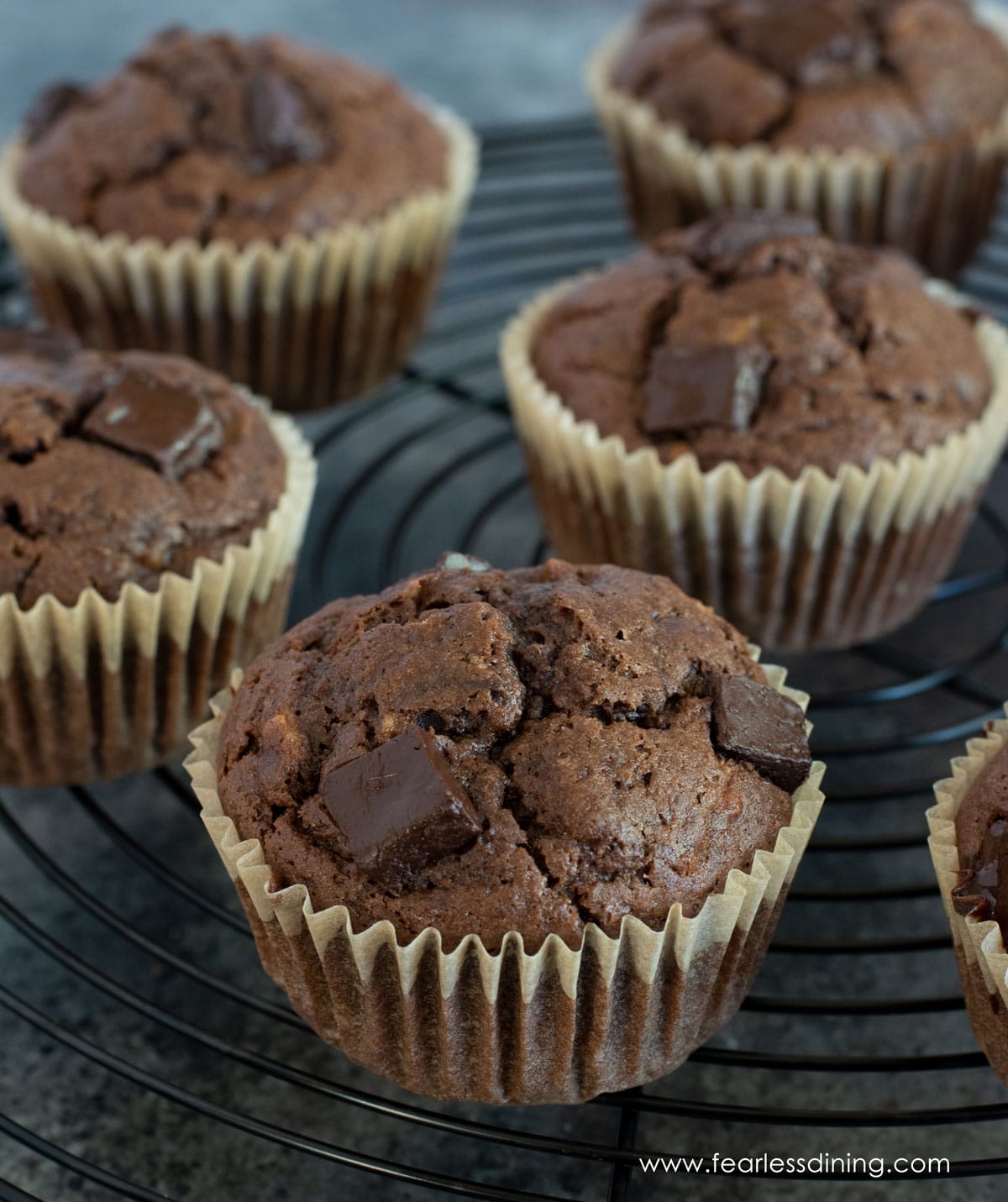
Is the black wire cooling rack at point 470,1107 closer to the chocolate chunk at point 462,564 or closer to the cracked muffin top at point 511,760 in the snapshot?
the cracked muffin top at point 511,760

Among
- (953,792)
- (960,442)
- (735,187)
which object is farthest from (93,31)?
(953,792)

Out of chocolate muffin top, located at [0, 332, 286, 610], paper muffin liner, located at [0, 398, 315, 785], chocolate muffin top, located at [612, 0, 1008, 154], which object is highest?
chocolate muffin top, located at [612, 0, 1008, 154]

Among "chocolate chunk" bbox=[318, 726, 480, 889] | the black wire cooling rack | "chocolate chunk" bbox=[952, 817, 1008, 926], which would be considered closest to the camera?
"chocolate chunk" bbox=[318, 726, 480, 889]

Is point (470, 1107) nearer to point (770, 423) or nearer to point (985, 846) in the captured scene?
point (985, 846)

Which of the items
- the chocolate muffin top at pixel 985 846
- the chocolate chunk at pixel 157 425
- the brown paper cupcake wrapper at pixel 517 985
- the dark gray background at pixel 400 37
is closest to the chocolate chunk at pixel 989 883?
the chocolate muffin top at pixel 985 846

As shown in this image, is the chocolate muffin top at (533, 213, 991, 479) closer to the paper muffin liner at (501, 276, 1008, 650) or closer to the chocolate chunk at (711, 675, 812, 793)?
the paper muffin liner at (501, 276, 1008, 650)

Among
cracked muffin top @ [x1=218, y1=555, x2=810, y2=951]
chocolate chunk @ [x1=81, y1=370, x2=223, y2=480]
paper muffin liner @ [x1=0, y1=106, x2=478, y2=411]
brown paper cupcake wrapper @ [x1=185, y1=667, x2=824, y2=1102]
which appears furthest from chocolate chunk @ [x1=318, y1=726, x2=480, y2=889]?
paper muffin liner @ [x1=0, y1=106, x2=478, y2=411]
